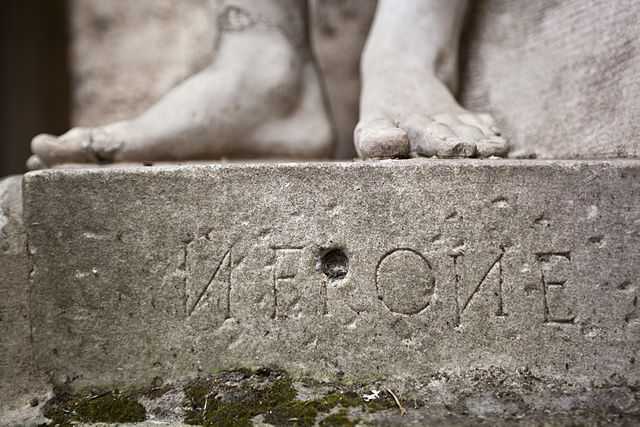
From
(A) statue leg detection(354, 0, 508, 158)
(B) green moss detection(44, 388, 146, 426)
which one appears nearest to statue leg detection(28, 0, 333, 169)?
(A) statue leg detection(354, 0, 508, 158)

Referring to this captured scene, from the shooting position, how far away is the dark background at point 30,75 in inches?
77.8

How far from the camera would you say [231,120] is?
4.26 ft

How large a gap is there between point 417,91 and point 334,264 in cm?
44

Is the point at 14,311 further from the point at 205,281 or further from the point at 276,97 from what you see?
the point at 276,97

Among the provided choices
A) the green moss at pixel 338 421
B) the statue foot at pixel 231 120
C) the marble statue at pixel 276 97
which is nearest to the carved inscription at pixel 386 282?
the green moss at pixel 338 421

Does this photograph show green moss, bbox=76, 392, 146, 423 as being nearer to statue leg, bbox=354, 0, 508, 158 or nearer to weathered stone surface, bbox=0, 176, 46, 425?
weathered stone surface, bbox=0, 176, 46, 425

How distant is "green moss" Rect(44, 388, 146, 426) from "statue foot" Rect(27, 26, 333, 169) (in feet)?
1.60

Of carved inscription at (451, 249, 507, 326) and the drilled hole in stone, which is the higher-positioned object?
the drilled hole in stone

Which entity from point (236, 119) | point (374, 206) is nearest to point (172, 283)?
point (374, 206)

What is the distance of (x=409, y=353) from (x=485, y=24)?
830 millimetres

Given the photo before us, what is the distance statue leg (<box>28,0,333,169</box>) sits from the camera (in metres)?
1.25

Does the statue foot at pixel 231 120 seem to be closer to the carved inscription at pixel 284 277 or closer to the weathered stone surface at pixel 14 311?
the weathered stone surface at pixel 14 311

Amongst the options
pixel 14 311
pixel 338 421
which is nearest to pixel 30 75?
pixel 14 311

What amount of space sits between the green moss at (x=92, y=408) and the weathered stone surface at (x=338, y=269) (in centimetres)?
3
